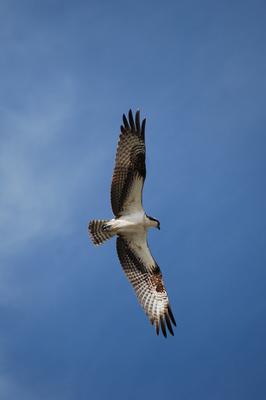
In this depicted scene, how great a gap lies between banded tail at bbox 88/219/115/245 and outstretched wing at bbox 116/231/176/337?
499mm

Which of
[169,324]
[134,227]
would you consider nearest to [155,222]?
[134,227]

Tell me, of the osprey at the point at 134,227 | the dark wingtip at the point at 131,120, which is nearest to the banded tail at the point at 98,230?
the osprey at the point at 134,227

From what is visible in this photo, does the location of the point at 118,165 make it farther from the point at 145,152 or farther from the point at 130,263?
the point at 130,263

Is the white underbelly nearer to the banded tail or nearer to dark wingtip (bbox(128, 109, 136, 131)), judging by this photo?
the banded tail

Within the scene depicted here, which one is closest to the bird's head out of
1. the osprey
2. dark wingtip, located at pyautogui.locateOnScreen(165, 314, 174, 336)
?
the osprey

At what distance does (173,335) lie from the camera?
12.8 meters

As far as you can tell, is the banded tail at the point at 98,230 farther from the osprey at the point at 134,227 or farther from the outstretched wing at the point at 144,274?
the outstretched wing at the point at 144,274

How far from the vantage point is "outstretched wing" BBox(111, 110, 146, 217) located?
12.6 metres

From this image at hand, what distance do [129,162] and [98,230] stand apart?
1369 mm

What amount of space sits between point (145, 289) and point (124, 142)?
2.81m

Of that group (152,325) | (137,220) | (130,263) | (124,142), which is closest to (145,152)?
(124,142)

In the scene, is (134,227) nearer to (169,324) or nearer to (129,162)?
(129,162)

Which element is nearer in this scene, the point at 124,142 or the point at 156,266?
the point at 124,142

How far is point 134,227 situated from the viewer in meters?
13.1
